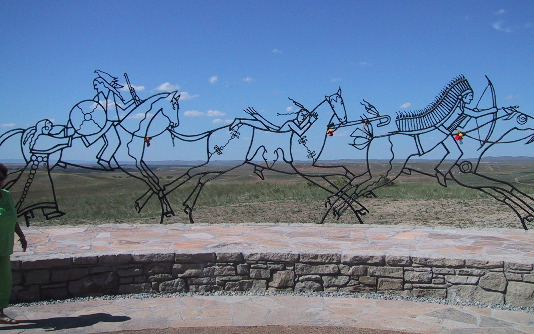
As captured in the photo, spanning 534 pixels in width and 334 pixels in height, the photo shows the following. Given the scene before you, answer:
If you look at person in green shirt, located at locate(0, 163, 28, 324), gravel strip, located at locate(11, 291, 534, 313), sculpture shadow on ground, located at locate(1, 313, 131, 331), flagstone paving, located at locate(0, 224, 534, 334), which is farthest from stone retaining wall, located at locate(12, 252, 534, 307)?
person in green shirt, located at locate(0, 163, 28, 324)

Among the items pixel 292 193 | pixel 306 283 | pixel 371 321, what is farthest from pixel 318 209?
pixel 371 321

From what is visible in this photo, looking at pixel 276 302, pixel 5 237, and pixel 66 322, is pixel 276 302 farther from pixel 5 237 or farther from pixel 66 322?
pixel 5 237

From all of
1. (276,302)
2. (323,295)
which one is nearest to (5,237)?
(276,302)

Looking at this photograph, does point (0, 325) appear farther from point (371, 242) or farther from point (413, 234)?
point (413, 234)

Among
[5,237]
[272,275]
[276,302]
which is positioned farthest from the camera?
[272,275]

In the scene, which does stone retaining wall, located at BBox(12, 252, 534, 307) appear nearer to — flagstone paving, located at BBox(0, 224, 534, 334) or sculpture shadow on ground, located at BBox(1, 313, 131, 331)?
flagstone paving, located at BBox(0, 224, 534, 334)

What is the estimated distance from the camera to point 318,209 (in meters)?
16.8

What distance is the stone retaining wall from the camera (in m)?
6.04

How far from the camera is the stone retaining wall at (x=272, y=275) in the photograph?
604 cm

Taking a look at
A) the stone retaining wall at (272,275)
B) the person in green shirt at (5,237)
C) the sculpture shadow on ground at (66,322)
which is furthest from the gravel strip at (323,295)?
the person in green shirt at (5,237)

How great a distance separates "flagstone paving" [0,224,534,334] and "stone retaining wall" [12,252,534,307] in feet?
0.56

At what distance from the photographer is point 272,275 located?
648 cm

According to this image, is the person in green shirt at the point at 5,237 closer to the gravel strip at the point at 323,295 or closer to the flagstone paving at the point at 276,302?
the flagstone paving at the point at 276,302

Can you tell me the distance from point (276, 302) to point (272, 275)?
49cm
